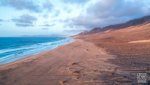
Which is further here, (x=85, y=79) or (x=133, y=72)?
(x=133, y=72)

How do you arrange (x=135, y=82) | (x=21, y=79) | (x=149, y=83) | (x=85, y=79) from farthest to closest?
(x=21, y=79)
(x=85, y=79)
(x=135, y=82)
(x=149, y=83)

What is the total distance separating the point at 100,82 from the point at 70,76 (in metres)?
2.65

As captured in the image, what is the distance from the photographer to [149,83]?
36.7 ft

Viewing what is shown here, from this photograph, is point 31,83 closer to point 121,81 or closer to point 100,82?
point 100,82

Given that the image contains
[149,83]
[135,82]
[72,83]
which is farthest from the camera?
[72,83]

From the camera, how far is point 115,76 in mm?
13836

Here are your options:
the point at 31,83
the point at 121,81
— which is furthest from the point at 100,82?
the point at 31,83

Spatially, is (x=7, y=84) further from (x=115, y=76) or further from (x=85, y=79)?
(x=115, y=76)

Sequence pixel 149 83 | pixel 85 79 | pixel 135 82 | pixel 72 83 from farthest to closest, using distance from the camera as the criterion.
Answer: pixel 85 79
pixel 72 83
pixel 135 82
pixel 149 83

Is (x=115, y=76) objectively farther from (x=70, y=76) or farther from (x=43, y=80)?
(x=43, y=80)

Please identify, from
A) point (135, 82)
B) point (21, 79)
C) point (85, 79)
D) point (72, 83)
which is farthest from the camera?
point (21, 79)

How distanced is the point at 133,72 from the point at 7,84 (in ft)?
25.6

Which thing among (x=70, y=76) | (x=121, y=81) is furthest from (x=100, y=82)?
(x=70, y=76)

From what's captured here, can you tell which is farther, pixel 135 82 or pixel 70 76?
pixel 70 76
